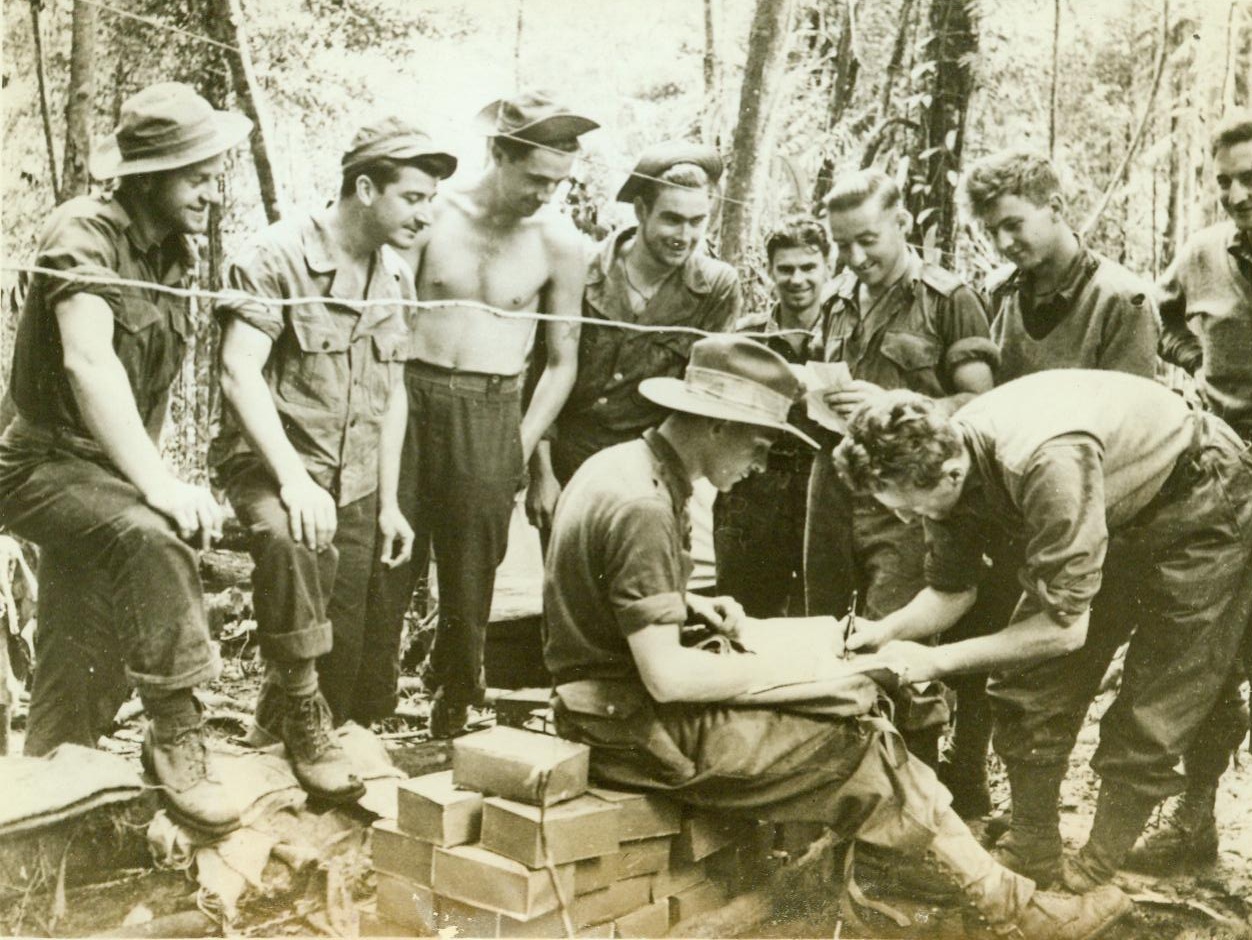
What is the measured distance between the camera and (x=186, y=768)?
3.64m

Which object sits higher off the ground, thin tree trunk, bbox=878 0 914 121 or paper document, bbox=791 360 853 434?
thin tree trunk, bbox=878 0 914 121

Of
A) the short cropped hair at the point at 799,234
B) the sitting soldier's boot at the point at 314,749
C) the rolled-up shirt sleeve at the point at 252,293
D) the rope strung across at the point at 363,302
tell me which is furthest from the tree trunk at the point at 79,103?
the short cropped hair at the point at 799,234

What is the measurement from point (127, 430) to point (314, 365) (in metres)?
0.55

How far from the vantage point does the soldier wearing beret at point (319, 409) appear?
3666 millimetres

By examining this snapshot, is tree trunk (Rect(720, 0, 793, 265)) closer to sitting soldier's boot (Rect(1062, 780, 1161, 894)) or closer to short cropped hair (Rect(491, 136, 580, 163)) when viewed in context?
short cropped hair (Rect(491, 136, 580, 163))

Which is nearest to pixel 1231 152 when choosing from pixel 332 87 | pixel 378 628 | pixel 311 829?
pixel 332 87

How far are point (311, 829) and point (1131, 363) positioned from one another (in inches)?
117

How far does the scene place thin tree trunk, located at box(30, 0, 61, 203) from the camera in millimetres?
3617

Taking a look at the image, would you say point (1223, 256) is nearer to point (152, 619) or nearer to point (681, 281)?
point (681, 281)

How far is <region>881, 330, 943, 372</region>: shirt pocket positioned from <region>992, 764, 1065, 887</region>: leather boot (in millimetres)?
1318

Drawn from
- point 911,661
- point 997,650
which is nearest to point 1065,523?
point 997,650

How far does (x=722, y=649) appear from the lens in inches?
146

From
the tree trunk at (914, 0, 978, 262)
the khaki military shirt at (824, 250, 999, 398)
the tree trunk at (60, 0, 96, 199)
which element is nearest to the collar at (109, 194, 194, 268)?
the tree trunk at (60, 0, 96, 199)

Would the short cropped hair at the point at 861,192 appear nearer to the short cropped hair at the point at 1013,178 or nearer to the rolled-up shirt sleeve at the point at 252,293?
the short cropped hair at the point at 1013,178
